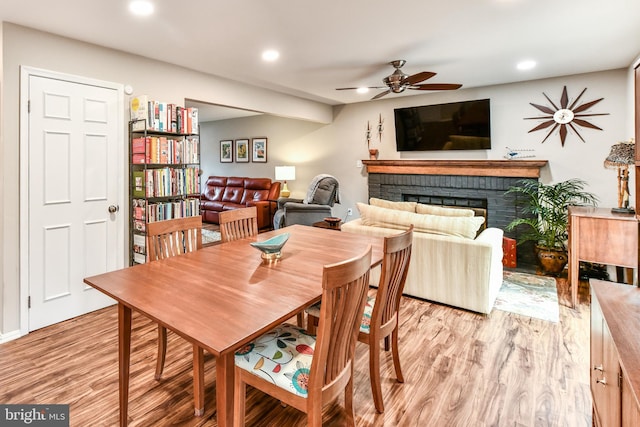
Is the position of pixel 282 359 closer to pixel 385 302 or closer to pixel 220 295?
pixel 220 295

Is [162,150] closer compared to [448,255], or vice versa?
[448,255]

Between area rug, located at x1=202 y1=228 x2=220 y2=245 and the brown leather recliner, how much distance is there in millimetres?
443

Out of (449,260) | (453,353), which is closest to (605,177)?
(449,260)

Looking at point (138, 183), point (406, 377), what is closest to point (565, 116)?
point (406, 377)

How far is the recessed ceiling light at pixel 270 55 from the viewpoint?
3.26 m

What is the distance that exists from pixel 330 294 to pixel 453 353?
5.44 ft

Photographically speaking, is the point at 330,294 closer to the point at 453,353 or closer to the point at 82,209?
the point at 453,353

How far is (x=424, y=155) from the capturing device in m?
5.44

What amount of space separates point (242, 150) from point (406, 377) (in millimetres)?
6714

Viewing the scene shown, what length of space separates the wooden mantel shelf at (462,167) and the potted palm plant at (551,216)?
198 millimetres

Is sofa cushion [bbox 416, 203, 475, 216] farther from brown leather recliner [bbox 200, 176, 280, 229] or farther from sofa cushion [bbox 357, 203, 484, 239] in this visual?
brown leather recliner [bbox 200, 176, 280, 229]

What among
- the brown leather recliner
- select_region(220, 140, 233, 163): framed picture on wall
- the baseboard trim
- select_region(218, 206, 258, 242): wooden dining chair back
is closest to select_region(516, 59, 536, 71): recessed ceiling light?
select_region(218, 206, 258, 242): wooden dining chair back

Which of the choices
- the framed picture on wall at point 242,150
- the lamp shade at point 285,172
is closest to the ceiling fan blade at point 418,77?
the lamp shade at point 285,172

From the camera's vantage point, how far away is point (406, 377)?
6.87ft
